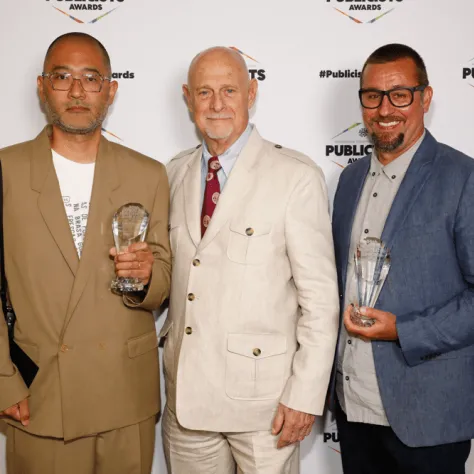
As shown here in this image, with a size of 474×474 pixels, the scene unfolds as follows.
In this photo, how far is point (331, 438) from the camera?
312 centimetres

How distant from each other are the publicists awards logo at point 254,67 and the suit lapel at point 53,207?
40.9 inches

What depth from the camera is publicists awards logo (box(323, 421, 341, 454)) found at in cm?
312

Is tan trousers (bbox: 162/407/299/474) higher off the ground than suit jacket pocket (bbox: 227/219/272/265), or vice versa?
suit jacket pocket (bbox: 227/219/272/265)

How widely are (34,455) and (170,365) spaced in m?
0.58

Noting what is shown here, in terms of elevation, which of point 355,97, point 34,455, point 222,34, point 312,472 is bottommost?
point 312,472

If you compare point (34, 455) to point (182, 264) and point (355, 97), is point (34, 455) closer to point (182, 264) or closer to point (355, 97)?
point (182, 264)

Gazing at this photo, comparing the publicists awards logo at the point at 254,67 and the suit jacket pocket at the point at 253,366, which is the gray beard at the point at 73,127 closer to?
the publicists awards logo at the point at 254,67

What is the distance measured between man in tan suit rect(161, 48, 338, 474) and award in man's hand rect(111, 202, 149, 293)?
217mm

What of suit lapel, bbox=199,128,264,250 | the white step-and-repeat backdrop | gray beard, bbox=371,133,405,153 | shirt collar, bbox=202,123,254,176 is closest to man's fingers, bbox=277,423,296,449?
suit lapel, bbox=199,128,264,250

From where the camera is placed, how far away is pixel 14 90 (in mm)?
2922

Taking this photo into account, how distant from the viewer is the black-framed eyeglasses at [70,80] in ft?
8.02

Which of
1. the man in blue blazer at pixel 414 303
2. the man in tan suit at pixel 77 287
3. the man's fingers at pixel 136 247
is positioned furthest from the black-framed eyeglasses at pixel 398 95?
the man's fingers at pixel 136 247

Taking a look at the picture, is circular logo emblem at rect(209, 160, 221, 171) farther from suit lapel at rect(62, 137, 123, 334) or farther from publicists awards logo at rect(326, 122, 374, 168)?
publicists awards logo at rect(326, 122, 374, 168)

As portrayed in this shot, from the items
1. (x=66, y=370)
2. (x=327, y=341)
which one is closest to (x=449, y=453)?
(x=327, y=341)
